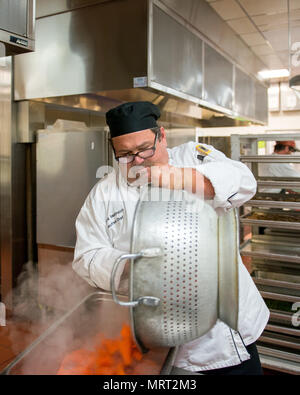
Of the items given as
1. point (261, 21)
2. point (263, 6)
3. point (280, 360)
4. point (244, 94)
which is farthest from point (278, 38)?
point (280, 360)

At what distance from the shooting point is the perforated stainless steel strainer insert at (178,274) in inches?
27.6

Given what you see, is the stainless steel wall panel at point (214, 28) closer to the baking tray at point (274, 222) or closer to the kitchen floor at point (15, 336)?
the baking tray at point (274, 222)

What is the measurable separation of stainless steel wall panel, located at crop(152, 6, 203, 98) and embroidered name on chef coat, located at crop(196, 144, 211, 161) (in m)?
1.22

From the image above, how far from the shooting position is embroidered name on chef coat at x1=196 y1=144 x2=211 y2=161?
1.31 m

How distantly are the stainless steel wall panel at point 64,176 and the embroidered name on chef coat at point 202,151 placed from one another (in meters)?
1.36

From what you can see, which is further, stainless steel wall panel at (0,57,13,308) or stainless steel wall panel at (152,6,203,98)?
stainless steel wall panel at (0,57,13,308)

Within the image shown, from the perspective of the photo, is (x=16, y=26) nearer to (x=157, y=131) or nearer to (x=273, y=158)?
(x=157, y=131)

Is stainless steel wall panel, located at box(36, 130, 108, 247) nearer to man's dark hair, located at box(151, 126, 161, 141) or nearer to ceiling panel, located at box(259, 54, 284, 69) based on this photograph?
man's dark hair, located at box(151, 126, 161, 141)

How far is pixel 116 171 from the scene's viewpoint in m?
1.37

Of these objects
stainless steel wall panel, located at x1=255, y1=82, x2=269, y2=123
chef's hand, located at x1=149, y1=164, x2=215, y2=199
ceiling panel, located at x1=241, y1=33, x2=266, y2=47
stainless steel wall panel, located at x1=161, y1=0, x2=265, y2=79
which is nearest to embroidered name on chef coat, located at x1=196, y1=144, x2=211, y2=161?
chef's hand, located at x1=149, y1=164, x2=215, y2=199

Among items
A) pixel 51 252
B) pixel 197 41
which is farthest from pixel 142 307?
pixel 197 41

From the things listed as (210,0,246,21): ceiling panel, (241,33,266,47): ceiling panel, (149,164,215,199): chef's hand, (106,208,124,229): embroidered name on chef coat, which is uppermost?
(241,33,266,47): ceiling panel

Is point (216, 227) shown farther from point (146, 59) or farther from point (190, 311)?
point (146, 59)
